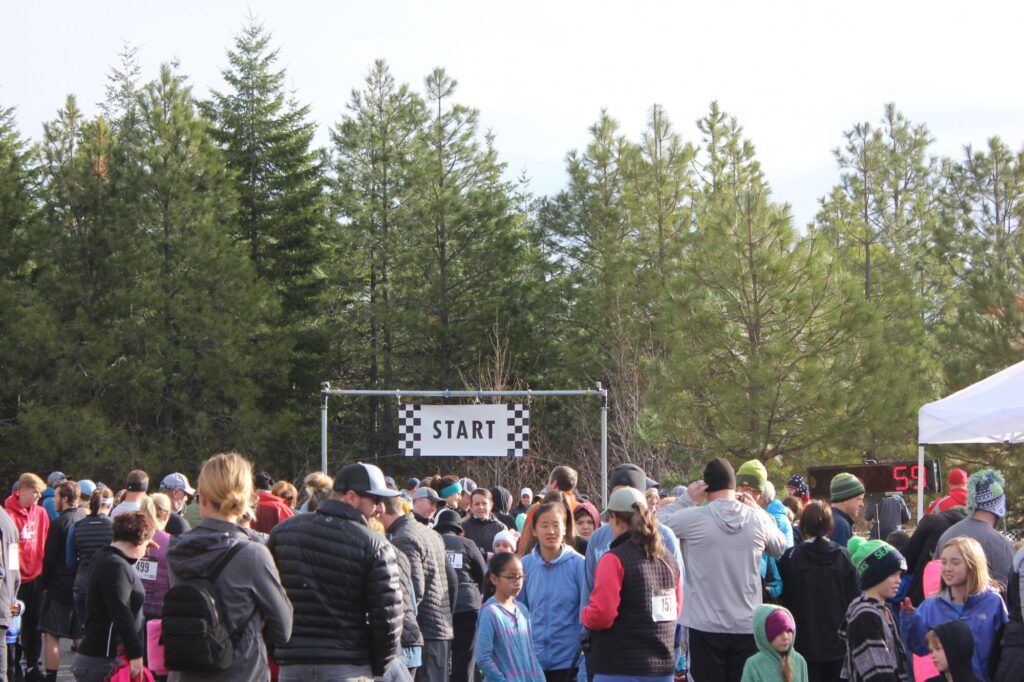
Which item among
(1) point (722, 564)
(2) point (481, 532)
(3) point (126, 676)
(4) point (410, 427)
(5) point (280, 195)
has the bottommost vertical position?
(3) point (126, 676)

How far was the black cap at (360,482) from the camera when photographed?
4941mm

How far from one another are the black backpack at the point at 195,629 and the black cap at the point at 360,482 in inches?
25.0

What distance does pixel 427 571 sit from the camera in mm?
6703

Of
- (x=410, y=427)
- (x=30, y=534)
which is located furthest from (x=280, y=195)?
(x=30, y=534)

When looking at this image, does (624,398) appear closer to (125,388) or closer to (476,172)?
(476,172)

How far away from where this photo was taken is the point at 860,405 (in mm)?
24531

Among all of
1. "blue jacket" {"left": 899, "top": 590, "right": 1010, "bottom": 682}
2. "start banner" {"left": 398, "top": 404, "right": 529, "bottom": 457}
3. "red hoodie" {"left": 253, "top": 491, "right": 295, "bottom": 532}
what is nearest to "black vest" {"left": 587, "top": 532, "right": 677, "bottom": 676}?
"blue jacket" {"left": 899, "top": 590, "right": 1010, "bottom": 682}

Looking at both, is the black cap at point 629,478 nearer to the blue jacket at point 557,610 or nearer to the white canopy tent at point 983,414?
the blue jacket at point 557,610

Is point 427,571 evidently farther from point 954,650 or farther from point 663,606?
point 954,650

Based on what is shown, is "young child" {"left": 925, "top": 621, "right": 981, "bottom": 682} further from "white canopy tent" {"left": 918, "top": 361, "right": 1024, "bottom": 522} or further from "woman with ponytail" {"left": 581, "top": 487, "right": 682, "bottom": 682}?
"white canopy tent" {"left": 918, "top": 361, "right": 1024, "bottom": 522}

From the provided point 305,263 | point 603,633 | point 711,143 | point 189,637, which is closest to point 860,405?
point 711,143

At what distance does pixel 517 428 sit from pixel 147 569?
962 cm

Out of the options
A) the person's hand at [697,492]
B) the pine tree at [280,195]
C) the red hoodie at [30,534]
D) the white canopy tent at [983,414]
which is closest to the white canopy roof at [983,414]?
the white canopy tent at [983,414]

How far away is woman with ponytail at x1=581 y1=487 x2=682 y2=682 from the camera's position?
566 cm
